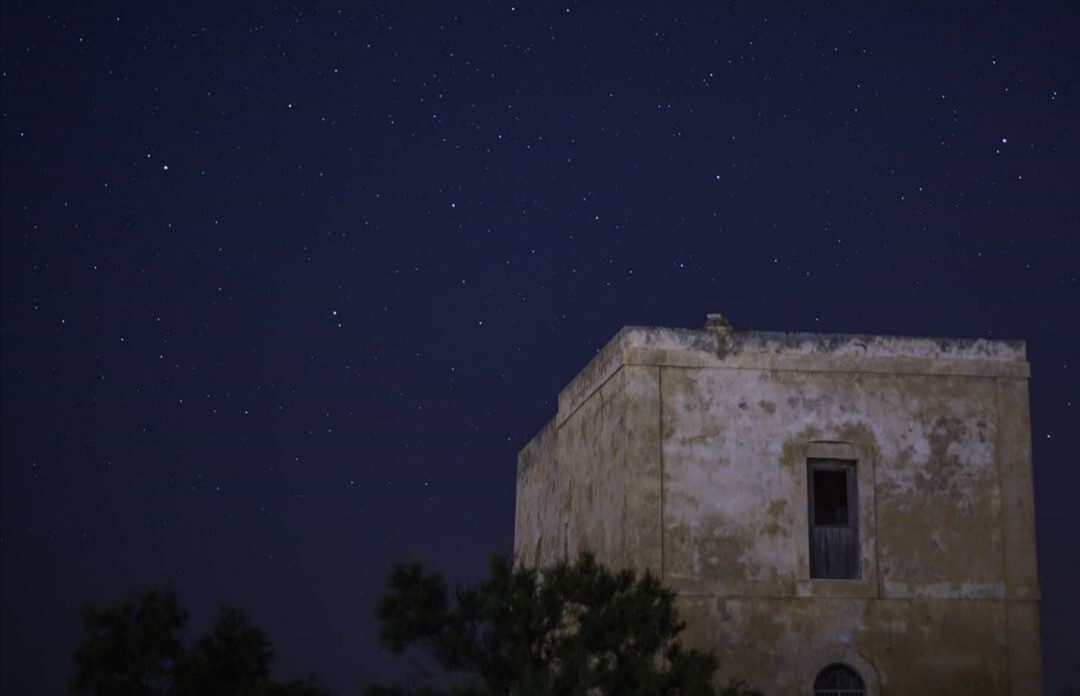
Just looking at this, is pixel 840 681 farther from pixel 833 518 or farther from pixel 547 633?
pixel 547 633

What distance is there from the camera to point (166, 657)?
19438mm

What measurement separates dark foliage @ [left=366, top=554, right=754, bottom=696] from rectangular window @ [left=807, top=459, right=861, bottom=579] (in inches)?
144

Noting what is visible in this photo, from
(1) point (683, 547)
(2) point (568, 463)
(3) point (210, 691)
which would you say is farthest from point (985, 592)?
(3) point (210, 691)

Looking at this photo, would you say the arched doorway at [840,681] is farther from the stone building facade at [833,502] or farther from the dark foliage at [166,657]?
the dark foliage at [166,657]

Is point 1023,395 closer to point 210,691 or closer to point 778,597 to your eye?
point 778,597

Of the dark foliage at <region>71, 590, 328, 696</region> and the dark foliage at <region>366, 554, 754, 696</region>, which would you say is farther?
the dark foliage at <region>71, 590, 328, 696</region>

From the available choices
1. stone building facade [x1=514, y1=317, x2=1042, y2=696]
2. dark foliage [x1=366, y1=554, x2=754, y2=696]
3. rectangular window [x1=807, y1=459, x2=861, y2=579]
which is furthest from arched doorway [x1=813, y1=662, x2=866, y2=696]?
dark foliage [x1=366, y1=554, x2=754, y2=696]

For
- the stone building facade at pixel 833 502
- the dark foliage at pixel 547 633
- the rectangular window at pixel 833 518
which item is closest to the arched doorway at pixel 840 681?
the stone building facade at pixel 833 502

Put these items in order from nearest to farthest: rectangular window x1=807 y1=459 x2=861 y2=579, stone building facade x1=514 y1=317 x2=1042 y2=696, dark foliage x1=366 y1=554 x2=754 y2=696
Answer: dark foliage x1=366 y1=554 x2=754 y2=696, stone building facade x1=514 y1=317 x2=1042 y2=696, rectangular window x1=807 y1=459 x2=861 y2=579

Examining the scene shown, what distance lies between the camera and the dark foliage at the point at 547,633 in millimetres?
13867

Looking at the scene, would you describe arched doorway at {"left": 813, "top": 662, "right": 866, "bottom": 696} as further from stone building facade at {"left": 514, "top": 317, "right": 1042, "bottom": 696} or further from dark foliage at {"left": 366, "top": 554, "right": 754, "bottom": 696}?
dark foliage at {"left": 366, "top": 554, "right": 754, "bottom": 696}

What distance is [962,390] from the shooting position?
62.7ft

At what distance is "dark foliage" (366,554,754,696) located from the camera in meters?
13.9

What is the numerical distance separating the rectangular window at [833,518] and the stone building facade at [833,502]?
0.07 ft
